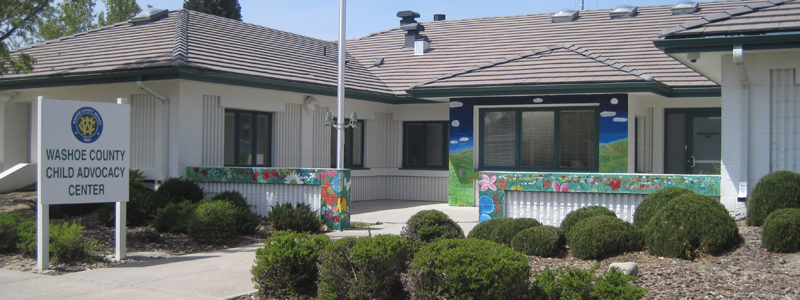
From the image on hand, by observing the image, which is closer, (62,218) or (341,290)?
(341,290)

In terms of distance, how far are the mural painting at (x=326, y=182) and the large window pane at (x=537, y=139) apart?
5.40 meters

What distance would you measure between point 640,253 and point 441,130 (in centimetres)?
1122

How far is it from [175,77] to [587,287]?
10113 millimetres

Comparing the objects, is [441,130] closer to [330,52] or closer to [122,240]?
[330,52]

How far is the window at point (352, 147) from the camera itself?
18.1 m

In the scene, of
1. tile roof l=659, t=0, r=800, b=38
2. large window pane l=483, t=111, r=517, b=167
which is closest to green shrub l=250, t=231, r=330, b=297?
tile roof l=659, t=0, r=800, b=38

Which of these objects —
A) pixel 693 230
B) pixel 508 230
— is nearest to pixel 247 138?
pixel 508 230

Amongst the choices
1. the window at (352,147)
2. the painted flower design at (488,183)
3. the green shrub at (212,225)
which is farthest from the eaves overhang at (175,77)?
the painted flower design at (488,183)

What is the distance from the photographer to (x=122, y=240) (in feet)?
30.3

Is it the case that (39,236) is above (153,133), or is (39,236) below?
below

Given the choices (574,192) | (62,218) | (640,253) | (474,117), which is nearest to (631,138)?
(474,117)

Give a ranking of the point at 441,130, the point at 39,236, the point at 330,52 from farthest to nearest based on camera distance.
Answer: the point at 330,52
the point at 441,130
the point at 39,236

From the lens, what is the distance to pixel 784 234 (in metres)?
7.03

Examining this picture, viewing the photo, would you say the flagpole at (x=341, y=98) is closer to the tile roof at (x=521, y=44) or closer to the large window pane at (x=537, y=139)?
the tile roof at (x=521, y=44)
